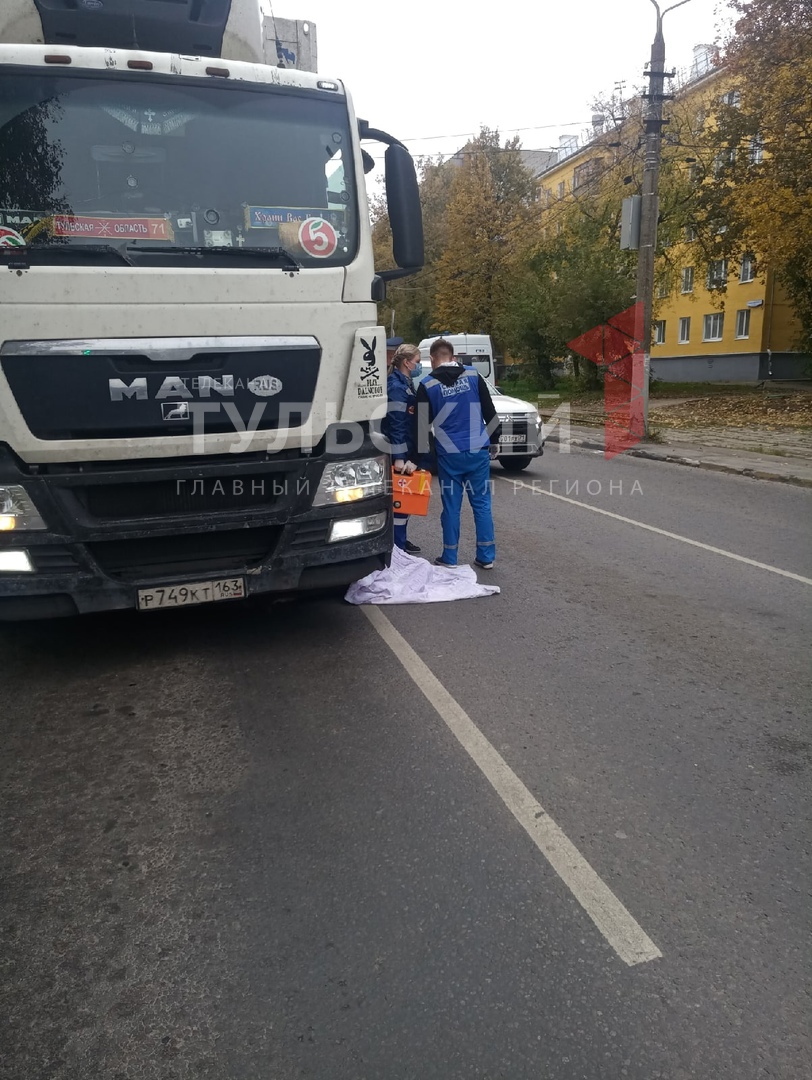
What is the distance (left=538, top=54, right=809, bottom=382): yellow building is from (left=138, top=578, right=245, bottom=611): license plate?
72.8 feet

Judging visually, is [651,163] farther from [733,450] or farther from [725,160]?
[725,160]

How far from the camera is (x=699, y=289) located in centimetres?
3928

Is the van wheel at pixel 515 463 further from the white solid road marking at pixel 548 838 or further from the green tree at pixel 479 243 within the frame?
the green tree at pixel 479 243

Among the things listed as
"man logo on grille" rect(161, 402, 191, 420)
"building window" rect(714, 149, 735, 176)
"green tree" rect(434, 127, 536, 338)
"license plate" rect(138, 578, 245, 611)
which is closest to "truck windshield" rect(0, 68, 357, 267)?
"man logo on grille" rect(161, 402, 191, 420)

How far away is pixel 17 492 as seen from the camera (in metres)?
4.02

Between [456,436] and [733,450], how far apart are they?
10850mm

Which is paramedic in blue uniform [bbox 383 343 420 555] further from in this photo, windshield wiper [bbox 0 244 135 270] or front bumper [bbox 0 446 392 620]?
windshield wiper [bbox 0 244 135 270]

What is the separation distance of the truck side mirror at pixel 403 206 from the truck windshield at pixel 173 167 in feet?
1.14

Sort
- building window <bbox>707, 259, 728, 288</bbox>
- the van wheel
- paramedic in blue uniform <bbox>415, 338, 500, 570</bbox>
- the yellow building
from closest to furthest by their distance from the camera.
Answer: paramedic in blue uniform <bbox>415, 338, 500, 570</bbox>, the van wheel, building window <bbox>707, 259, 728, 288</bbox>, the yellow building

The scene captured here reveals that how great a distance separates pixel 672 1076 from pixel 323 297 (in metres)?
3.79

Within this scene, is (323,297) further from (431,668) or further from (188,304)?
(431,668)

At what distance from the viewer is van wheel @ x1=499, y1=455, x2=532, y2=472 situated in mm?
13431

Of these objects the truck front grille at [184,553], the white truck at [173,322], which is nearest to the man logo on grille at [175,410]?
the white truck at [173,322]

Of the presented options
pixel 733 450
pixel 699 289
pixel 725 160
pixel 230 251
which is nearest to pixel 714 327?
pixel 699 289
